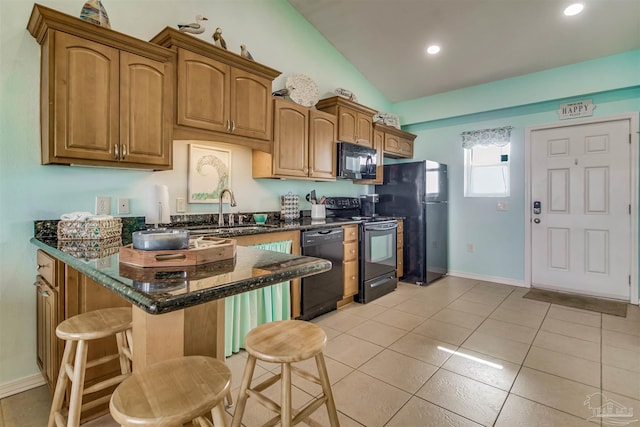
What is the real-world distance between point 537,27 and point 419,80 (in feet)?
4.70

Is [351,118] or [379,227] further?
[351,118]

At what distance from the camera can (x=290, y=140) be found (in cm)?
308

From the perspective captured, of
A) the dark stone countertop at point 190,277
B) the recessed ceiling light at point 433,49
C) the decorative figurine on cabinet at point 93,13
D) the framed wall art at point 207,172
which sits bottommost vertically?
the dark stone countertop at point 190,277

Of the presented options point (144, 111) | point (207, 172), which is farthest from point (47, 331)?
point (207, 172)

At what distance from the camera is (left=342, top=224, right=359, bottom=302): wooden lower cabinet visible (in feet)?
10.7

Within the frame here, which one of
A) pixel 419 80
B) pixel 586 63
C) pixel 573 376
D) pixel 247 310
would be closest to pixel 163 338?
pixel 247 310

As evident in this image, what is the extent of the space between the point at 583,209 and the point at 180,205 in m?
4.43

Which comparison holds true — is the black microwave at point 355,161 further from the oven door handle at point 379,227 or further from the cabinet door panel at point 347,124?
the oven door handle at point 379,227

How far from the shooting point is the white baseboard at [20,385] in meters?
1.85

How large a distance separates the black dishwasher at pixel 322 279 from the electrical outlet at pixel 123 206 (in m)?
1.37

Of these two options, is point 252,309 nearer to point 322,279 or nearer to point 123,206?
point 322,279

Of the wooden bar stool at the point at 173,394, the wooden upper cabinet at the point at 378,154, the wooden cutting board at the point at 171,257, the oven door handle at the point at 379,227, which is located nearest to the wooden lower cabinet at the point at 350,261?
the oven door handle at the point at 379,227

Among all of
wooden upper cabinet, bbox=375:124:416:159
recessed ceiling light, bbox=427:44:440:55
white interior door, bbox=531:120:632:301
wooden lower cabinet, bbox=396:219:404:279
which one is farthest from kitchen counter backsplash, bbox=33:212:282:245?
white interior door, bbox=531:120:632:301

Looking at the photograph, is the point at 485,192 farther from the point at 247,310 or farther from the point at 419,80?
the point at 247,310
